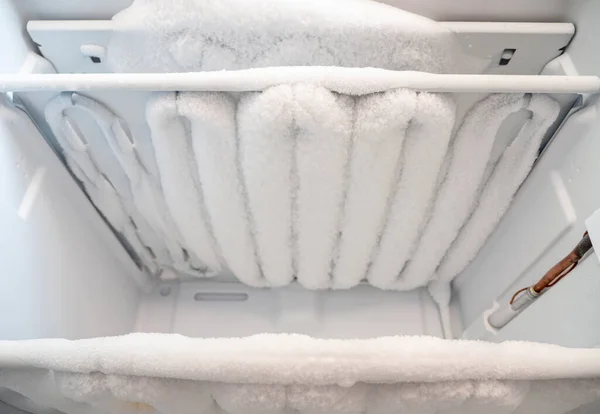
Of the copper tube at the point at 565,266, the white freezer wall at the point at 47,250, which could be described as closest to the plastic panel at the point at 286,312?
the white freezer wall at the point at 47,250

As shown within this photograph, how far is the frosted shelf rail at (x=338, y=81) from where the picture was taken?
2.34 feet

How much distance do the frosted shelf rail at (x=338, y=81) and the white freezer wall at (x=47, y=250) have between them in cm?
17

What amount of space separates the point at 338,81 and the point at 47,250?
0.57 m

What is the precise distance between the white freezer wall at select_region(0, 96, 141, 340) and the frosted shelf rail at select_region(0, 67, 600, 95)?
165mm

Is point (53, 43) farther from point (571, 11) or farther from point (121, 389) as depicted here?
point (571, 11)

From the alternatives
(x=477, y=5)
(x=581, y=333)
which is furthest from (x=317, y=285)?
(x=477, y=5)

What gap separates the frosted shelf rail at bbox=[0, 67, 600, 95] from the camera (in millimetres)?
714

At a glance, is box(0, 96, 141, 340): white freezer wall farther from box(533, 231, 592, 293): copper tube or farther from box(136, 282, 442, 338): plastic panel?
box(533, 231, 592, 293): copper tube

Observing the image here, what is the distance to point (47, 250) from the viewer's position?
901 mm

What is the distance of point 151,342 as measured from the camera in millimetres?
614

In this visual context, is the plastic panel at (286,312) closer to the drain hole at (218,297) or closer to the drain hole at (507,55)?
the drain hole at (218,297)

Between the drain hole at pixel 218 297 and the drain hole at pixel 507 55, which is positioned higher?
the drain hole at pixel 507 55

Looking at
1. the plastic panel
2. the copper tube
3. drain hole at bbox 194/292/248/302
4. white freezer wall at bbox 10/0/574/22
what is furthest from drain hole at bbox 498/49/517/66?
drain hole at bbox 194/292/248/302

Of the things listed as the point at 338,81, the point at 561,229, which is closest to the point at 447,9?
the point at 338,81
